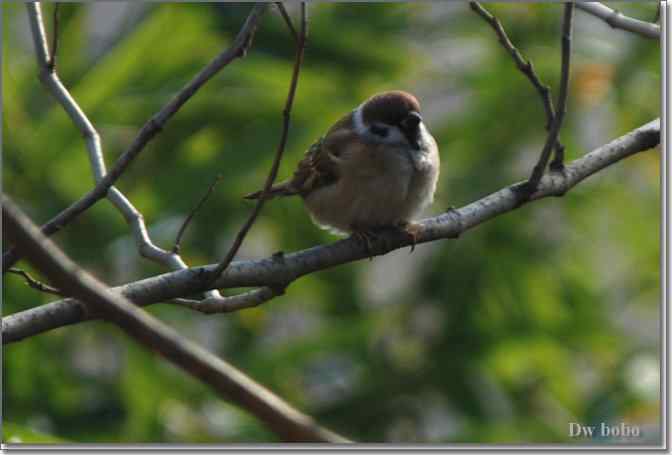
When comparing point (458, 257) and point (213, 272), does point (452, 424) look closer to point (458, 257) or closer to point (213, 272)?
point (458, 257)

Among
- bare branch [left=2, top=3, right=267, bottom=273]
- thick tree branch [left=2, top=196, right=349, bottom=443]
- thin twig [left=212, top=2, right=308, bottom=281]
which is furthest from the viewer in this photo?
bare branch [left=2, top=3, right=267, bottom=273]

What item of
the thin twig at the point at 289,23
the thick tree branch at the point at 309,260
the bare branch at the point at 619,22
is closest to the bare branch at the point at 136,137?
the thin twig at the point at 289,23

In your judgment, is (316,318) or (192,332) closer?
(192,332)

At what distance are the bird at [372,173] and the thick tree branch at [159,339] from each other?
7.45 ft

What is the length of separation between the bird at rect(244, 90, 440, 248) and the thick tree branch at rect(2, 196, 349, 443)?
7.45 ft

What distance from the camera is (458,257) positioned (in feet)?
16.8

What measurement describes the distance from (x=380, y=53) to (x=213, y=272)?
3.21 meters

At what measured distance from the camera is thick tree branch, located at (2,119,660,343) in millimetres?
2285

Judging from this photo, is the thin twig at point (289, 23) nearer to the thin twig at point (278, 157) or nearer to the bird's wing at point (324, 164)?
the thin twig at point (278, 157)

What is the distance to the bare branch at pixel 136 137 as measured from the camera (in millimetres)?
2404

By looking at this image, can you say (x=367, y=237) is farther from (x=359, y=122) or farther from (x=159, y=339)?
(x=159, y=339)

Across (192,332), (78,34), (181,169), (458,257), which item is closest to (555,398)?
(458,257)

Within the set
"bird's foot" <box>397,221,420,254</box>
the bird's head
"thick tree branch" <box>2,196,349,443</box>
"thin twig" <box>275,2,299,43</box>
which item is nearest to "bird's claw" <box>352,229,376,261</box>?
"bird's foot" <box>397,221,420,254</box>

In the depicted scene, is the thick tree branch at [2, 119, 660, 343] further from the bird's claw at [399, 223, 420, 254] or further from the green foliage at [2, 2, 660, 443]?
the green foliage at [2, 2, 660, 443]
